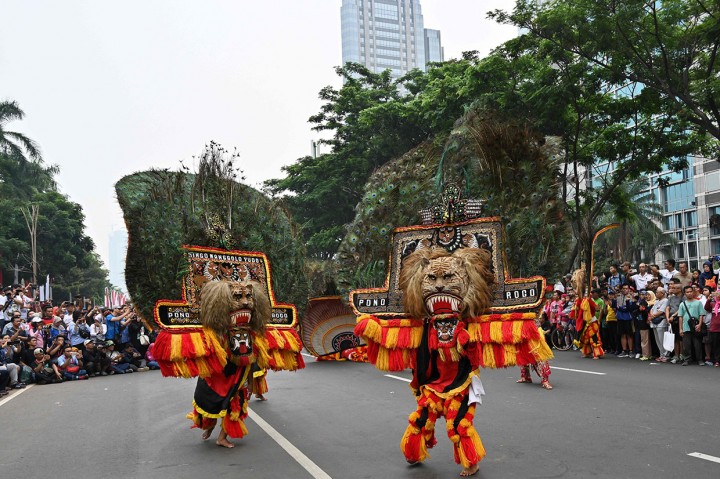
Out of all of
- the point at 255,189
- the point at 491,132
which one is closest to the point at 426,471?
the point at 491,132

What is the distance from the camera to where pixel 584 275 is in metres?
14.3

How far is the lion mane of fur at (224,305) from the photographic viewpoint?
6727 millimetres

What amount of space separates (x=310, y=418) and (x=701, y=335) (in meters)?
8.50

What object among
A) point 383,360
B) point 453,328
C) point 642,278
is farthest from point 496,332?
point 642,278

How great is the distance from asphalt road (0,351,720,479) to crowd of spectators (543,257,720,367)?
1.21m

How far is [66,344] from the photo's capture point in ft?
52.0

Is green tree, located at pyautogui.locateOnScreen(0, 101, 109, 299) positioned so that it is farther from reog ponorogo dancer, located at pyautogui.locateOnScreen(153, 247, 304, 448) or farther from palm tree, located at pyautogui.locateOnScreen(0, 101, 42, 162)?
reog ponorogo dancer, located at pyautogui.locateOnScreen(153, 247, 304, 448)

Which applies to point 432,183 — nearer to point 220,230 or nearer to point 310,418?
point 220,230

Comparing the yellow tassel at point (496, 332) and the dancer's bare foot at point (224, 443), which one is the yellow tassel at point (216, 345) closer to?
the dancer's bare foot at point (224, 443)

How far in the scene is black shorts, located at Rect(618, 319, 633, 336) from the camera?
14945 mm

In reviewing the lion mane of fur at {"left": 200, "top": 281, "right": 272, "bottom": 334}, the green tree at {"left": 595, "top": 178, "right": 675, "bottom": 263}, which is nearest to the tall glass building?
the green tree at {"left": 595, "top": 178, "right": 675, "bottom": 263}

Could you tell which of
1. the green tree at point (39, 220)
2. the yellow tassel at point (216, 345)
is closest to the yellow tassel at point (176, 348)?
the yellow tassel at point (216, 345)

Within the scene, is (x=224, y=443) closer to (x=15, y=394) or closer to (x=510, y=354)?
(x=510, y=354)

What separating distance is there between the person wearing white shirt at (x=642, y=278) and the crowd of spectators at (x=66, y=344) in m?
11.5
